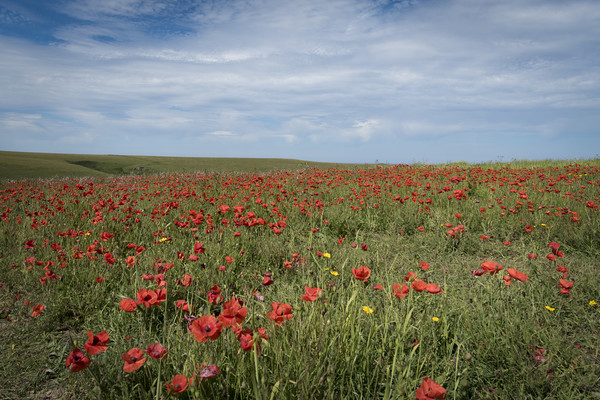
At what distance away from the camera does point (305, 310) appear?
80.7 inches

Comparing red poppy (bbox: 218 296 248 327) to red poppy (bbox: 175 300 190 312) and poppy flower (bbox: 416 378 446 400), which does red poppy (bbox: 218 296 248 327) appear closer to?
red poppy (bbox: 175 300 190 312)

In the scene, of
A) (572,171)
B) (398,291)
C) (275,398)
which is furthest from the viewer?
(572,171)

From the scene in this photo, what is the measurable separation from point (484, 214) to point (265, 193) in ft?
13.1

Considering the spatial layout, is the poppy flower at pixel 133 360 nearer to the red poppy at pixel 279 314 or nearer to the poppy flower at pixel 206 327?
the poppy flower at pixel 206 327

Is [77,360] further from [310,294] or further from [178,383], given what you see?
[310,294]

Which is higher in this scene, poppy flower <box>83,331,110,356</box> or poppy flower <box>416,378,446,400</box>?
poppy flower <box>83,331,110,356</box>

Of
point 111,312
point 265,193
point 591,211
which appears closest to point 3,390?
point 111,312

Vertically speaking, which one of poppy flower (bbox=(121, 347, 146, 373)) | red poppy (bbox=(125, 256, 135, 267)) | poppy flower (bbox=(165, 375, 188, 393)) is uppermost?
red poppy (bbox=(125, 256, 135, 267))

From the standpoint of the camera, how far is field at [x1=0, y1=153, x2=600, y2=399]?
1.58 m

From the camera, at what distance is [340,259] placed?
3555mm

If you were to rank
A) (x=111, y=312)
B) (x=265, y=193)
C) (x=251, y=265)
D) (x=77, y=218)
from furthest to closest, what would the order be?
(x=265, y=193) < (x=77, y=218) < (x=251, y=265) < (x=111, y=312)

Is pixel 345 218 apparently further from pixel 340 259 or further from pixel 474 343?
pixel 474 343

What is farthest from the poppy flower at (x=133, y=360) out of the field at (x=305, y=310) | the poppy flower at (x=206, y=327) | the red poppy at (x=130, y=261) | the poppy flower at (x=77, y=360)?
the red poppy at (x=130, y=261)

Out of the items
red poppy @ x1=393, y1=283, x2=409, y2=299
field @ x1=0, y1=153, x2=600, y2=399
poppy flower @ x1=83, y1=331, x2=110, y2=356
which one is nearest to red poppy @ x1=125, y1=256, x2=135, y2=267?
field @ x1=0, y1=153, x2=600, y2=399
